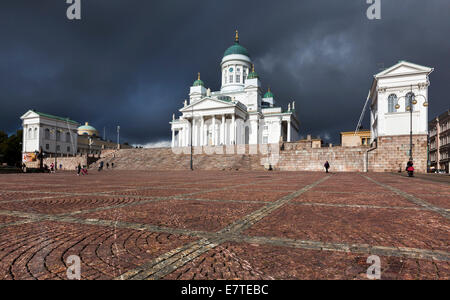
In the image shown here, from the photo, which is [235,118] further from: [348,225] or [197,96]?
[348,225]

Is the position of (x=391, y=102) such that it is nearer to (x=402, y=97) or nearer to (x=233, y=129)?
(x=402, y=97)

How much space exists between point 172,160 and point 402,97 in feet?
101

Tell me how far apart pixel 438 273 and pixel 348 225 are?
150cm

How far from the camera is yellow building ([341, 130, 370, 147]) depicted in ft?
173

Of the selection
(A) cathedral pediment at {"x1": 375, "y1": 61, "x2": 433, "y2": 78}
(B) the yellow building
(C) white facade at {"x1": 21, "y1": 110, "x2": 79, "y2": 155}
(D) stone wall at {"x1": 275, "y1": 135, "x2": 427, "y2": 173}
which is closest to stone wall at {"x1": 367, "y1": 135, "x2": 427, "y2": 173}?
(D) stone wall at {"x1": 275, "y1": 135, "x2": 427, "y2": 173}

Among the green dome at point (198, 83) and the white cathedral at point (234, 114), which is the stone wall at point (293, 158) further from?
the green dome at point (198, 83)

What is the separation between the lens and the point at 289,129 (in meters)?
66.1

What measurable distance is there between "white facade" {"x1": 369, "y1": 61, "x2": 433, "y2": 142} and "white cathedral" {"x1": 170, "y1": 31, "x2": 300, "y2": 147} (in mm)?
27489

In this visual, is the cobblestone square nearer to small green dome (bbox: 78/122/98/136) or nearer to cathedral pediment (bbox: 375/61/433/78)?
cathedral pediment (bbox: 375/61/433/78)

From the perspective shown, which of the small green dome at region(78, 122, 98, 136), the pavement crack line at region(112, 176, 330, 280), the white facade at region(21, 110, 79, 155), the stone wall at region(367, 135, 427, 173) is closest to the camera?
the pavement crack line at region(112, 176, 330, 280)

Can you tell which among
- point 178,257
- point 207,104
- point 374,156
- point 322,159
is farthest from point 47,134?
point 178,257

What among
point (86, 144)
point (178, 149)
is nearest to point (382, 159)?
point (178, 149)

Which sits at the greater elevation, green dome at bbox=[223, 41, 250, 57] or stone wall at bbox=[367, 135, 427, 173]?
green dome at bbox=[223, 41, 250, 57]

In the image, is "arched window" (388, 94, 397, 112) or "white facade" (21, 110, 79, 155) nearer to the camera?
"arched window" (388, 94, 397, 112)
